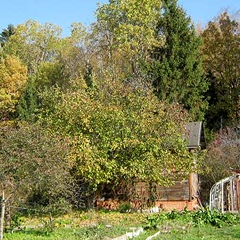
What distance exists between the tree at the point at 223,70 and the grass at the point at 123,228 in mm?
17793

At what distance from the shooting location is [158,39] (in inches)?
1318

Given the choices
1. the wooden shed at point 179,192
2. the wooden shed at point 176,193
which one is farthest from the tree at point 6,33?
the wooden shed at point 179,192

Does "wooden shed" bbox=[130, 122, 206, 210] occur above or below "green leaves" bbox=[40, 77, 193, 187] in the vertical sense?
below

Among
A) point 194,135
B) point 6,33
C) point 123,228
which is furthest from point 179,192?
point 6,33

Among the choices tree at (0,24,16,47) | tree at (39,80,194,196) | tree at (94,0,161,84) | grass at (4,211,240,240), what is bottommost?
grass at (4,211,240,240)

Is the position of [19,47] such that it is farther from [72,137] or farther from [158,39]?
[72,137]

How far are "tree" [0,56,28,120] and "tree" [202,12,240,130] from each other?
1527cm

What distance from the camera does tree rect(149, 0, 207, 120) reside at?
1207 inches

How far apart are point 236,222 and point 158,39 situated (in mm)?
21642

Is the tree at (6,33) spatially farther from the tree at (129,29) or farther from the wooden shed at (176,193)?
the wooden shed at (176,193)

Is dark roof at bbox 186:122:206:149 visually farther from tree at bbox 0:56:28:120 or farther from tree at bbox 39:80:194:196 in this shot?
tree at bbox 0:56:28:120

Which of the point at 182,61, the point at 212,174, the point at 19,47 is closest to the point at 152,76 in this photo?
the point at 182,61

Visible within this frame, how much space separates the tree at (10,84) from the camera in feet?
113

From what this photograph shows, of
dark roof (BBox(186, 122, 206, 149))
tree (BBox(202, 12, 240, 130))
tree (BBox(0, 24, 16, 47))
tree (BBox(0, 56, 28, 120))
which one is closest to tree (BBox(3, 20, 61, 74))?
tree (BBox(0, 56, 28, 120))
